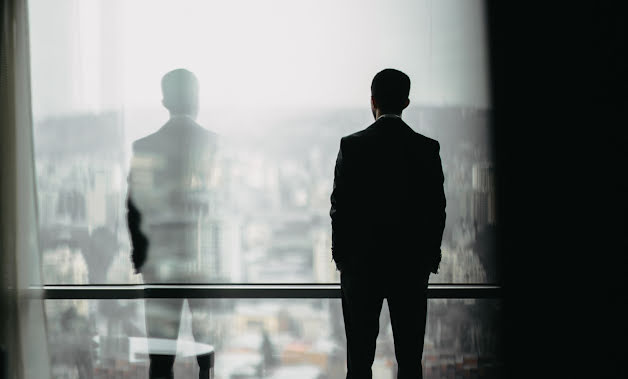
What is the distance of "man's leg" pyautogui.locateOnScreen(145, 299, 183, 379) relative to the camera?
184 centimetres

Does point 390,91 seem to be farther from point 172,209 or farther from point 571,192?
point 172,209

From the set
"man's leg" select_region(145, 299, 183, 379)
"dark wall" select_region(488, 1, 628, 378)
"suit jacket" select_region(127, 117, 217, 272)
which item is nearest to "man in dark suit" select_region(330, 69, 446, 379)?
"dark wall" select_region(488, 1, 628, 378)

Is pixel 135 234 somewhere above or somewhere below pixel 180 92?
below

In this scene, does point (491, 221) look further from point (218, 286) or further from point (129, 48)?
point (129, 48)

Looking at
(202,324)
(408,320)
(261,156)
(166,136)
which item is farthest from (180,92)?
(408,320)

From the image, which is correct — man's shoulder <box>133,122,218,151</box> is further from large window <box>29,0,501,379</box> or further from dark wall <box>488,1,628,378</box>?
dark wall <box>488,1,628,378</box>

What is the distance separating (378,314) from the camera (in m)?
1.51

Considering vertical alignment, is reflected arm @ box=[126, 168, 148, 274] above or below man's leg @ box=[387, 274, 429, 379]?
above

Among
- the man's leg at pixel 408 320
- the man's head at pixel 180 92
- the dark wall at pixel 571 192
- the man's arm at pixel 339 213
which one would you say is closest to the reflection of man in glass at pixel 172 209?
the man's head at pixel 180 92

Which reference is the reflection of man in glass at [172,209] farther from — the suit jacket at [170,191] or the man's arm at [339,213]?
the man's arm at [339,213]

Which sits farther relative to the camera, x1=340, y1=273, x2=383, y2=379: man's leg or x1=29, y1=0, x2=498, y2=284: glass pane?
x1=29, y1=0, x2=498, y2=284: glass pane

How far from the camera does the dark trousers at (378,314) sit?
1.46 m

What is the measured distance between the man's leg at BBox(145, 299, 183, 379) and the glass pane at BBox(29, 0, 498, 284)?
107 mm

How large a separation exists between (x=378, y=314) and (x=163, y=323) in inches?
31.3
